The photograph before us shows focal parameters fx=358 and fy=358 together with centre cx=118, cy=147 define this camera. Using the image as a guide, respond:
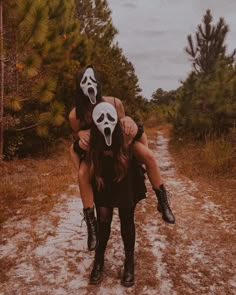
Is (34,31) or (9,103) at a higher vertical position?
(34,31)

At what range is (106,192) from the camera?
2.51m

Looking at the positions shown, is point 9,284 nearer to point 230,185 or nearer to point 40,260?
point 40,260

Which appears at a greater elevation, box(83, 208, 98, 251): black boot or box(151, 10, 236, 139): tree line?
box(151, 10, 236, 139): tree line

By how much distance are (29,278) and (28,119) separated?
545 cm

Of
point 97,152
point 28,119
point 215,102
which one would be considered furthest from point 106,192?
point 215,102

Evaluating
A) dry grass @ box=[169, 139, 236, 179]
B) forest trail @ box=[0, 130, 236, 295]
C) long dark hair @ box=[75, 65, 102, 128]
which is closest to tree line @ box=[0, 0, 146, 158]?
dry grass @ box=[169, 139, 236, 179]

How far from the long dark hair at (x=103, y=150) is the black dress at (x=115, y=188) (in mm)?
49

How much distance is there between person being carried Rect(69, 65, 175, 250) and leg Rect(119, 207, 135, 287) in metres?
0.22

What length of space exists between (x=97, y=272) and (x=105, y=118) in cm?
123

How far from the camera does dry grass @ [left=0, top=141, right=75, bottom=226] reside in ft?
14.7

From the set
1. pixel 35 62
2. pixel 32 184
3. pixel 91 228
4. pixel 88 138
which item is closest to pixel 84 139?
pixel 88 138

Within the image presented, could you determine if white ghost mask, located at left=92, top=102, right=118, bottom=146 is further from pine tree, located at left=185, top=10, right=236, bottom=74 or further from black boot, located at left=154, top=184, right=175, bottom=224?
pine tree, located at left=185, top=10, right=236, bottom=74

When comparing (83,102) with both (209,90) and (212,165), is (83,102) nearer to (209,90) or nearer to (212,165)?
(212,165)

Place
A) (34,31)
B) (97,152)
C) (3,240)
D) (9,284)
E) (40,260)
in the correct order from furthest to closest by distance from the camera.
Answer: (34,31), (3,240), (40,260), (9,284), (97,152)
